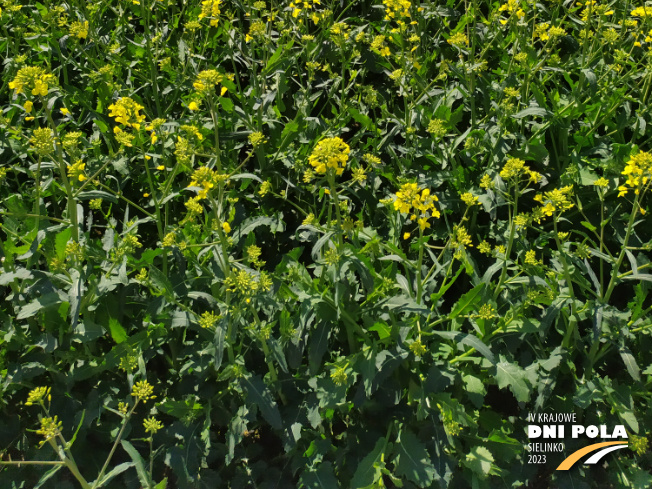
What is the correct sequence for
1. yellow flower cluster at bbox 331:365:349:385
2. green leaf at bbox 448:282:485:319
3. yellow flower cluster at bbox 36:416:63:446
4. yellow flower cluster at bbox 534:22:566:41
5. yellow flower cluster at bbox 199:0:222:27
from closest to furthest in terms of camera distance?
yellow flower cluster at bbox 36:416:63:446, yellow flower cluster at bbox 331:365:349:385, green leaf at bbox 448:282:485:319, yellow flower cluster at bbox 534:22:566:41, yellow flower cluster at bbox 199:0:222:27

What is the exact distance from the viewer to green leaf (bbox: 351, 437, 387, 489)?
2.40 metres

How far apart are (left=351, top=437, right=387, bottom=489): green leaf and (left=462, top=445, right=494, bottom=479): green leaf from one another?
0.37 metres

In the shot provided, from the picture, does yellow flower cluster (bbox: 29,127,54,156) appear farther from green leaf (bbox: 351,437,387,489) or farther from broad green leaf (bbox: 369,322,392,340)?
green leaf (bbox: 351,437,387,489)

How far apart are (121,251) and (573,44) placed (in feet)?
11.2

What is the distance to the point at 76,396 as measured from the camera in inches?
Result: 111

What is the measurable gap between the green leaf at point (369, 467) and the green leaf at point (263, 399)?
1.22 feet

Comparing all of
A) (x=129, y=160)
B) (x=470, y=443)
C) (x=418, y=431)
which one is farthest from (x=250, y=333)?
(x=129, y=160)

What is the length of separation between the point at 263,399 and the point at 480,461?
947 millimetres

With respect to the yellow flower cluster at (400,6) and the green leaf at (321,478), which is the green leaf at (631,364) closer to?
the green leaf at (321,478)

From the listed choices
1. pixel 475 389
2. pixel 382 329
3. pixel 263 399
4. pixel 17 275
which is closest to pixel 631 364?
pixel 475 389

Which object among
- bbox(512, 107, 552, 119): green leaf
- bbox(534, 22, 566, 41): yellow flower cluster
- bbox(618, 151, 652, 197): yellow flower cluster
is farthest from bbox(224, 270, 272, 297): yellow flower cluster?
bbox(534, 22, 566, 41): yellow flower cluster

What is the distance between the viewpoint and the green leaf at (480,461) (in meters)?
2.46

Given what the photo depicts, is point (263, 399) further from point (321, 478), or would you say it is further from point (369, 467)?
point (369, 467)

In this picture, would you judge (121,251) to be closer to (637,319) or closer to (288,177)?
(288,177)
